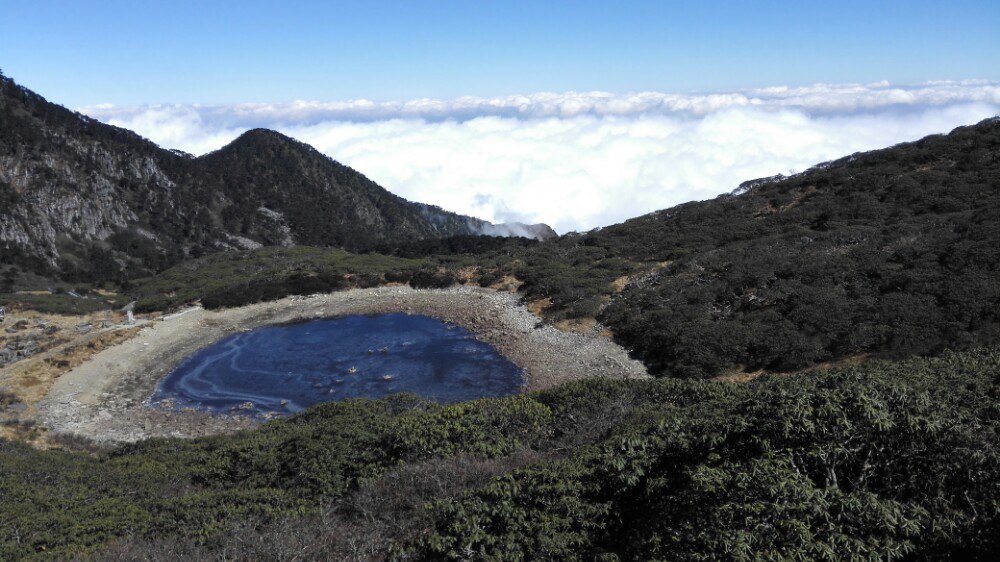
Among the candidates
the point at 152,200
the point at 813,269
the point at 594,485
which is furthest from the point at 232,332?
the point at 152,200

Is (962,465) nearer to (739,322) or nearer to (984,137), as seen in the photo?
(739,322)

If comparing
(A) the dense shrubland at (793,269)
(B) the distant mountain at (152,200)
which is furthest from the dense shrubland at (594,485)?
(B) the distant mountain at (152,200)

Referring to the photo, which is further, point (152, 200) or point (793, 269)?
point (152, 200)

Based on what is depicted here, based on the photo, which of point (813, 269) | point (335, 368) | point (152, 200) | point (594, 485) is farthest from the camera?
point (152, 200)

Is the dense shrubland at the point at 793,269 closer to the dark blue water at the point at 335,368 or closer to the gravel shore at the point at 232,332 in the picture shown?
the gravel shore at the point at 232,332

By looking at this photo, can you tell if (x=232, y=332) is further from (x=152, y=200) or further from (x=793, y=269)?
(x=152, y=200)

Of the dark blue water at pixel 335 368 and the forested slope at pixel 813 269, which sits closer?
the forested slope at pixel 813 269
